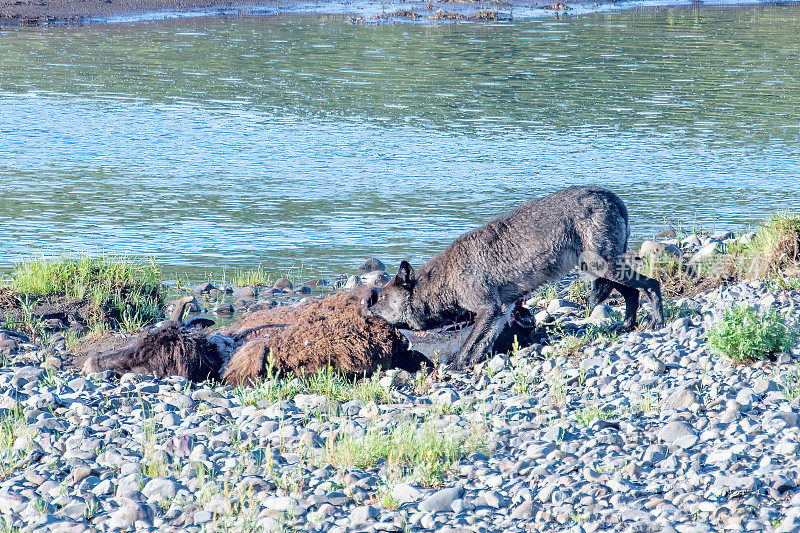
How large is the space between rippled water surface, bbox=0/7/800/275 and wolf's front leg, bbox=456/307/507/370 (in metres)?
3.93

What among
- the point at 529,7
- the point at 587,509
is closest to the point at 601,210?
the point at 587,509

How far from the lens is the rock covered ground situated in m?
5.39

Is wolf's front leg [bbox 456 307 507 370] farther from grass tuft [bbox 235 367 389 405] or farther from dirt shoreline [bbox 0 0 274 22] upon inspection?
dirt shoreline [bbox 0 0 274 22]

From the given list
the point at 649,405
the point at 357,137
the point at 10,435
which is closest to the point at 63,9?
the point at 357,137

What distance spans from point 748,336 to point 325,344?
3.47m

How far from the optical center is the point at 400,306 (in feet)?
29.4

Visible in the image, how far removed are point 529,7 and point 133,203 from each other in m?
28.3

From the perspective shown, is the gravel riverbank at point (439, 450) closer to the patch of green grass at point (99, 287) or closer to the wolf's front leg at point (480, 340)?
the wolf's front leg at point (480, 340)

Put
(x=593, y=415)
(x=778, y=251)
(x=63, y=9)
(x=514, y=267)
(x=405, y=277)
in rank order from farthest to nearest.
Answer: (x=63, y=9), (x=778, y=251), (x=405, y=277), (x=514, y=267), (x=593, y=415)

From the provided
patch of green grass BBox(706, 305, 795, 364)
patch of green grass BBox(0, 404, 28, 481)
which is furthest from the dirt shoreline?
patch of green grass BBox(706, 305, 795, 364)

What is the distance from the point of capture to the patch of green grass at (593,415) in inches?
262

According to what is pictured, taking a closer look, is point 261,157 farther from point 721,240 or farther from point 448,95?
point 721,240

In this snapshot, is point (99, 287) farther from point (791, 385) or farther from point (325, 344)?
point (791, 385)

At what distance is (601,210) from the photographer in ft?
28.3
